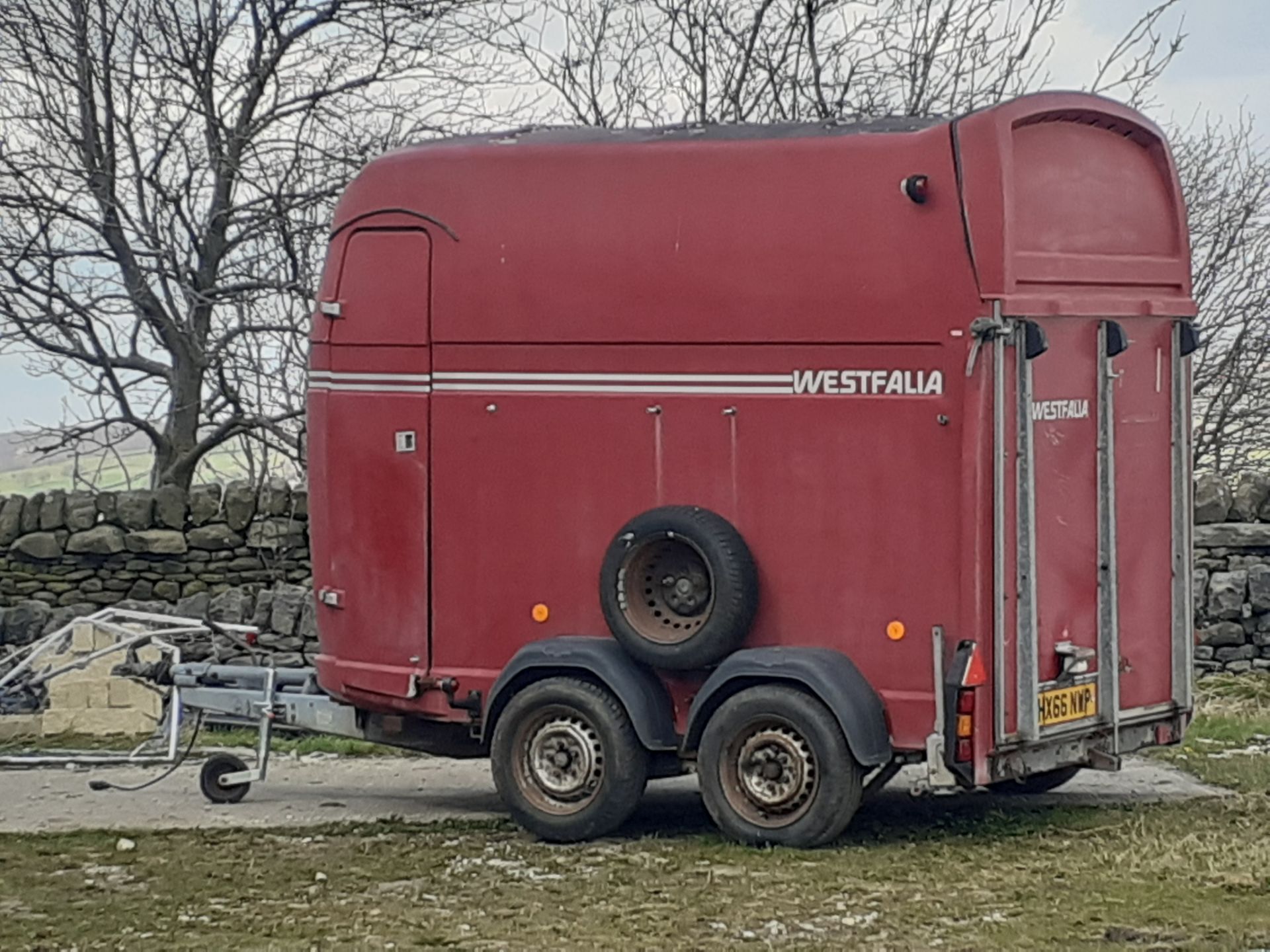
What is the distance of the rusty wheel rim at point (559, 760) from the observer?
10383 mm

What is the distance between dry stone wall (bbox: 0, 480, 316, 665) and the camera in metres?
17.7

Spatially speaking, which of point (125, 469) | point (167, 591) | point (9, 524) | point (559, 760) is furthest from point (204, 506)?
point (559, 760)

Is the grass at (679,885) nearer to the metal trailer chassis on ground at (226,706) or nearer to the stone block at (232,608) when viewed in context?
the metal trailer chassis on ground at (226,706)

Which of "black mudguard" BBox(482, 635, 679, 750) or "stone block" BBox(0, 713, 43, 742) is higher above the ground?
"black mudguard" BBox(482, 635, 679, 750)

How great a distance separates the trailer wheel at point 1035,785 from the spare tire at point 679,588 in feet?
7.01

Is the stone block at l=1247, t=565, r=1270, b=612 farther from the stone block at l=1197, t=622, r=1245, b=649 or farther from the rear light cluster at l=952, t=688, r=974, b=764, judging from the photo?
the rear light cluster at l=952, t=688, r=974, b=764

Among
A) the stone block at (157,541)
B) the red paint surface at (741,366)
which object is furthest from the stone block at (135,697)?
the red paint surface at (741,366)

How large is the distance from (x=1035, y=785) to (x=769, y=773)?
2.18 metres

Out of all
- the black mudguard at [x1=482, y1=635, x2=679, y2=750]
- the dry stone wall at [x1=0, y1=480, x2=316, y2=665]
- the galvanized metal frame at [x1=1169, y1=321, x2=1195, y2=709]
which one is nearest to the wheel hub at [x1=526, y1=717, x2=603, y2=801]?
the black mudguard at [x1=482, y1=635, x2=679, y2=750]

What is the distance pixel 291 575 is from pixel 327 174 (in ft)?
13.5

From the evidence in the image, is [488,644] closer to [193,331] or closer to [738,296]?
[738,296]

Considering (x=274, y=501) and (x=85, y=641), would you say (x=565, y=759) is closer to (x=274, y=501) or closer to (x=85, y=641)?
(x=85, y=641)

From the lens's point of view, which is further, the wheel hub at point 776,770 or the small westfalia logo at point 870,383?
the wheel hub at point 776,770

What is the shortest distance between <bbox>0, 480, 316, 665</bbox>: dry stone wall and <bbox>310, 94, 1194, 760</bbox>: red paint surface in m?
6.39
